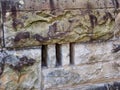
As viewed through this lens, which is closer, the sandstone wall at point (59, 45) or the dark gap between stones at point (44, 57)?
the sandstone wall at point (59, 45)

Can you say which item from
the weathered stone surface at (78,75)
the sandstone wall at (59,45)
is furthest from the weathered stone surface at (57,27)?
the weathered stone surface at (78,75)

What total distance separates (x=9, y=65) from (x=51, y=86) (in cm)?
40

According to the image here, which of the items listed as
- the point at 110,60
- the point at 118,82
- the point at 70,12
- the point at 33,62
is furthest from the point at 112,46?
the point at 33,62

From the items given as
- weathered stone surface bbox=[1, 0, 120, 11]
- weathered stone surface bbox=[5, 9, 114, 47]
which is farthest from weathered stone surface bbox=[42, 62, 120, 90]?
weathered stone surface bbox=[1, 0, 120, 11]

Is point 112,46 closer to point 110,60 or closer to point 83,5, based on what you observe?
point 110,60

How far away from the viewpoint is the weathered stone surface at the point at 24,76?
1980 mm

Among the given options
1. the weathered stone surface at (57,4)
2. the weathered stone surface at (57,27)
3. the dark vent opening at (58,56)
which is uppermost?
the weathered stone surface at (57,4)

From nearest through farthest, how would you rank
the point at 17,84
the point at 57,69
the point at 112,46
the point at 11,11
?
the point at 11,11 < the point at 17,84 < the point at 57,69 < the point at 112,46

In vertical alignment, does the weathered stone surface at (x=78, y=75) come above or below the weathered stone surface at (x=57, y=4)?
below

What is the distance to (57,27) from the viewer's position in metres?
2.08

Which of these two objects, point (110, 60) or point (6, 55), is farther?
point (110, 60)

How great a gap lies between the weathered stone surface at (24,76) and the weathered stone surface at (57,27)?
0.07 m

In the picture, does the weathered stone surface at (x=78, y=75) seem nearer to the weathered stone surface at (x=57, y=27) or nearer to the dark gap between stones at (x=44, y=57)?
the dark gap between stones at (x=44, y=57)

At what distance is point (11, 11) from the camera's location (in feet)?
6.26
